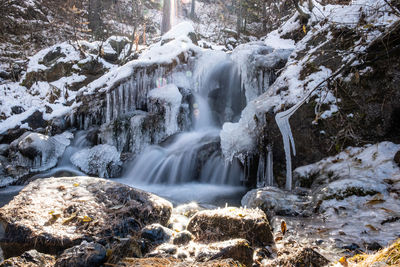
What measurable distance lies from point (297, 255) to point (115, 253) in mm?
1487

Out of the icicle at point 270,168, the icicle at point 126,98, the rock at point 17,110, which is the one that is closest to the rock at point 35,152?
the icicle at point 126,98

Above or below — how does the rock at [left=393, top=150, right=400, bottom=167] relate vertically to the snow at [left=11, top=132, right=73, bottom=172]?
above

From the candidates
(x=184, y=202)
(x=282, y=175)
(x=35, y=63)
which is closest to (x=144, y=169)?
(x=184, y=202)

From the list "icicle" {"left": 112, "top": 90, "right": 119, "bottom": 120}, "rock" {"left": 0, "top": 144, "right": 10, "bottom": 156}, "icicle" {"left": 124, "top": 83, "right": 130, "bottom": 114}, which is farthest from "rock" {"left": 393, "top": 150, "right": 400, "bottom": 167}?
"rock" {"left": 0, "top": 144, "right": 10, "bottom": 156}

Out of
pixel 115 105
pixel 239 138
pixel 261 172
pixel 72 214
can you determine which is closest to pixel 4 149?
pixel 115 105

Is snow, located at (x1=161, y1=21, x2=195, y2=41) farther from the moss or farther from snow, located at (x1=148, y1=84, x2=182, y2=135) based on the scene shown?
the moss

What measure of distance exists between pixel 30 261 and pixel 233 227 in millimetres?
1728

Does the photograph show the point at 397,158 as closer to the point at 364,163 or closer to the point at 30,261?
the point at 364,163

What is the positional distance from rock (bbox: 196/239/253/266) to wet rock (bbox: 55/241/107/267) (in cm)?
80

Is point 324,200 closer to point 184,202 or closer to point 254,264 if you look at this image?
point 254,264

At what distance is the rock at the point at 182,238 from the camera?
2477 mm

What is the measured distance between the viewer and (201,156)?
672 centimetres

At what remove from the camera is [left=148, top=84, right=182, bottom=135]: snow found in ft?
27.4

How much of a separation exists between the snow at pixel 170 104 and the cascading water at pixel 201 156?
0.40 metres
